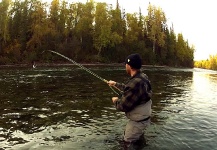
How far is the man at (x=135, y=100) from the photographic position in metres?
6.52

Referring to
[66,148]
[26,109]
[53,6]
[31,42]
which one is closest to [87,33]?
[53,6]

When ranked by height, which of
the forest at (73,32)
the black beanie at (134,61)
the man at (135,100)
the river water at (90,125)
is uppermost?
the forest at (73,32)

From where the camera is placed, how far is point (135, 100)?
21.4ft

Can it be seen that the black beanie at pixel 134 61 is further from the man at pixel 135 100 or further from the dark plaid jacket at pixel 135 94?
the dark plaid jacket at pixel 135 94

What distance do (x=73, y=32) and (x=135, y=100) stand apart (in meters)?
75.1

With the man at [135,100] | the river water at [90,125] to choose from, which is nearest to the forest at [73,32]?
the river water at [90,125]

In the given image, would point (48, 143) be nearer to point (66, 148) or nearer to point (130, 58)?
point (66, 148)

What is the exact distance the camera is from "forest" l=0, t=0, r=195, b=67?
2689 inches

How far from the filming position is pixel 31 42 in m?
68.6

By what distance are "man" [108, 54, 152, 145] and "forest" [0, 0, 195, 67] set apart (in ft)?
184

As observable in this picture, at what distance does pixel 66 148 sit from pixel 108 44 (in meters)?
72.7

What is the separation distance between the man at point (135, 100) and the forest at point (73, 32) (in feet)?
184

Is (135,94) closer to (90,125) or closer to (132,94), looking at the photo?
(132,94)

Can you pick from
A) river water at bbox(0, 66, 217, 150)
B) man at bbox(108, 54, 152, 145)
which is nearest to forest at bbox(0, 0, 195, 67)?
river water at bbox(0, 66, 217, 150)
